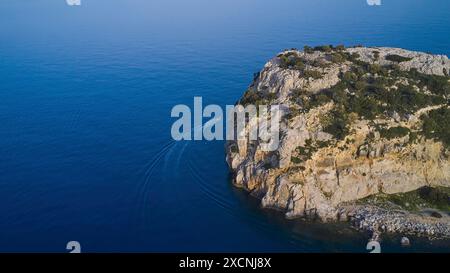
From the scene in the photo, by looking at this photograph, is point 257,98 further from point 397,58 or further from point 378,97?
point 397,58

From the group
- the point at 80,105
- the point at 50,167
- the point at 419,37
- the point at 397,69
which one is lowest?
the point at 50,167

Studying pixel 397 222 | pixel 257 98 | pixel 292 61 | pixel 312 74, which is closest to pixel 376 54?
pixel 312 74

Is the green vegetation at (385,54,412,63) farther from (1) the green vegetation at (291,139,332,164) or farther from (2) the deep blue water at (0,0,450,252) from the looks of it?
(2) the deep blue water at (0,0,450,252)

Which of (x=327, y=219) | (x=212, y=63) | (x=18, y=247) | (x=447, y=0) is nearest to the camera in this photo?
(x=18, y=247)

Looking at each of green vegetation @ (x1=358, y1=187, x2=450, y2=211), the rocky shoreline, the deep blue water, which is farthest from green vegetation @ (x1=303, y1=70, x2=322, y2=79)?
the rocky shoreline

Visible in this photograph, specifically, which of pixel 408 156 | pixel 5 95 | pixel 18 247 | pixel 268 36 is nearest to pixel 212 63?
pixel 268 36

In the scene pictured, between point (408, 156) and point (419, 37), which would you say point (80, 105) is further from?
point (419, 37)
